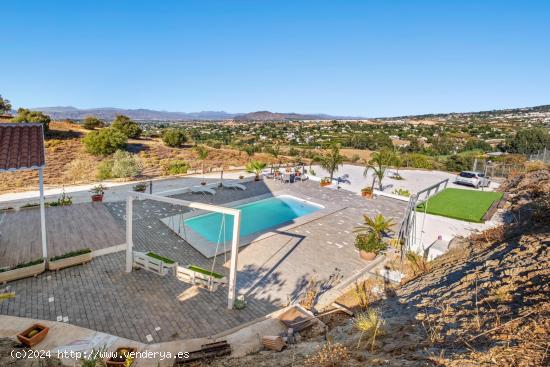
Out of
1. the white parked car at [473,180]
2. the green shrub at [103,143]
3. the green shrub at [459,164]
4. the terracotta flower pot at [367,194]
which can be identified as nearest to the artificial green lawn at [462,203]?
the white parked car at [473,180]

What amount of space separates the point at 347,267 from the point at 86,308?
6899 mm

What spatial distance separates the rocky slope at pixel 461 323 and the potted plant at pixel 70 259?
230 inches

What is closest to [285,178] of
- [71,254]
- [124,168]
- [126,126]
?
[124,168]

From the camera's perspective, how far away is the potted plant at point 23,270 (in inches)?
294

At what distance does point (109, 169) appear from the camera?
20203mm

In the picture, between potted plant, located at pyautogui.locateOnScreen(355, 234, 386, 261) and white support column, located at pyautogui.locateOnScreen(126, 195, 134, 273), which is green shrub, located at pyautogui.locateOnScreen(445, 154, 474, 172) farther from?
white support column, located at pyautogui.locateOnScreen(126, 195, 134, 273)

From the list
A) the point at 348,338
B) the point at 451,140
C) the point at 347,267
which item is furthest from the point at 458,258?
the point at 451,140

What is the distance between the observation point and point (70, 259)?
8.40m

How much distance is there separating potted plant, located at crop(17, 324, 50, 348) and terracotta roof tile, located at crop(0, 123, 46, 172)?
3877 millimetres

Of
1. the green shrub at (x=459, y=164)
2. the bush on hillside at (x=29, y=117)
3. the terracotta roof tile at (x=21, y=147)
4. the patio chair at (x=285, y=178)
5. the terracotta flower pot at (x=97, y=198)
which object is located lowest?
the terracotta flower pot at (x=97, y=198)

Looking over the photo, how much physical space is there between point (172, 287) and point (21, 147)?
5.12m

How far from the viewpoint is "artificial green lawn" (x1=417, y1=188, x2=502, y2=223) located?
14.9 m

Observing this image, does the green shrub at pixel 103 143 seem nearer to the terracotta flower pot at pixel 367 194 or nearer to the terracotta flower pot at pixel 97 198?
the terracotta flower pot at pixel 97 198

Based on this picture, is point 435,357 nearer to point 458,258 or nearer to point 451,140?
point 458,258
